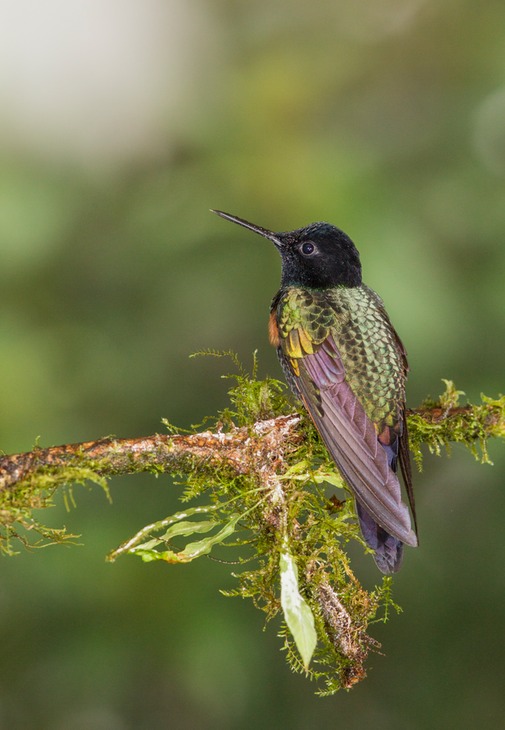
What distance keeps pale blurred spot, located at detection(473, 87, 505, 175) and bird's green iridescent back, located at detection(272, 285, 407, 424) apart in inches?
51.2

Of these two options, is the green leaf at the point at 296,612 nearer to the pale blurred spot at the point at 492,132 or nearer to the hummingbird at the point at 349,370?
the hummingbird at the point at 349,370

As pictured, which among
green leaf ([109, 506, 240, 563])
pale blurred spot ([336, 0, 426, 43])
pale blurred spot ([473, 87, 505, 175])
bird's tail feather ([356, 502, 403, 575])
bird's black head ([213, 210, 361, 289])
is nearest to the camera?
green leaf ([109, 506, 240, 563])

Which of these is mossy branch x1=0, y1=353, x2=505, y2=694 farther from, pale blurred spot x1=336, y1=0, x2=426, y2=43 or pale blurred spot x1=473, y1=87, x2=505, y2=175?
pale blurred spot x1=336, y1=0, x2=426, y2=43

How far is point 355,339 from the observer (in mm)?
2672

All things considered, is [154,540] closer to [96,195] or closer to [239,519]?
[239,519]

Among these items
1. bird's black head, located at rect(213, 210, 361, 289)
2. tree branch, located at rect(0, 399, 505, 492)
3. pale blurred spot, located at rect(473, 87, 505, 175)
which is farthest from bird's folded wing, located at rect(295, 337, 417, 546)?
pale blurred spot, located at rect(473, 87, 505, 175)

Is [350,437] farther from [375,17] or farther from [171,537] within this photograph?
[375,17]

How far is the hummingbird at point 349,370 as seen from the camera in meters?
2.35

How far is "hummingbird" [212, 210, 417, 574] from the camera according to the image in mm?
2352

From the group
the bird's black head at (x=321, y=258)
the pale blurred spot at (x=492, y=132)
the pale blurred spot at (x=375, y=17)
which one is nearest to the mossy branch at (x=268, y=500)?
the bird's black head at (x=321, y=258)

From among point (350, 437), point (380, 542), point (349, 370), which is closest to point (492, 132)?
point (349, 370)

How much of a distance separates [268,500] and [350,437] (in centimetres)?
34

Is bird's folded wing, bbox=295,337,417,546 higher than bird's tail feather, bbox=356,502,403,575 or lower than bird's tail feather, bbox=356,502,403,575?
higher

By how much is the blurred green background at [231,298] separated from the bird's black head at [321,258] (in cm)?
49
